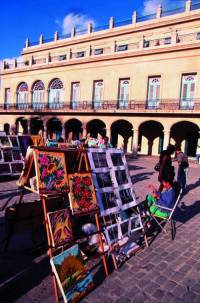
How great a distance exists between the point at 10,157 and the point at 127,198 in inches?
257

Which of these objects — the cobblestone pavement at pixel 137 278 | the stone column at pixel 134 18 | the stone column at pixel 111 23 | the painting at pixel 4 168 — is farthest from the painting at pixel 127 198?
the stone column at pixel 111 23

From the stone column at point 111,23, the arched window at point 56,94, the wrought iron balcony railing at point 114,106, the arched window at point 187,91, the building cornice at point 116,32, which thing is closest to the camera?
the arched window at point 187,91

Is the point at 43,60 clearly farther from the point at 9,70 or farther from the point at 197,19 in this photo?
the point at 197,19

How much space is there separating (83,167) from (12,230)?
57.1 inches

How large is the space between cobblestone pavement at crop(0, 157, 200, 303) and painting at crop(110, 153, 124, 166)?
1538 mm

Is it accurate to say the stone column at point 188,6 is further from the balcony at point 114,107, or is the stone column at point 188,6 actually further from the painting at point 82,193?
the painting at point 82,193

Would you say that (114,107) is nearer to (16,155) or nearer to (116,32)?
(116,32)

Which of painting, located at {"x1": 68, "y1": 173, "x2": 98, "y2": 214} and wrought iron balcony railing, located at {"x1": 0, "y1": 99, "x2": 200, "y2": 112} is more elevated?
wrought iron balcony railing, located at {"x1": 0, "y1": 99, "x2": 200, "y2": 112}

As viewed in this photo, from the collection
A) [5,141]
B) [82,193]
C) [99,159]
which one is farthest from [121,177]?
[5,141]

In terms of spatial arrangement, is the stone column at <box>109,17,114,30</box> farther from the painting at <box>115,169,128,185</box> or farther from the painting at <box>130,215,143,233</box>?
the painting at <box>130,215,143,233</box>

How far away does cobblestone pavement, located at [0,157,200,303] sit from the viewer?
3035mm

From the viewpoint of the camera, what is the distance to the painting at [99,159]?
384cm

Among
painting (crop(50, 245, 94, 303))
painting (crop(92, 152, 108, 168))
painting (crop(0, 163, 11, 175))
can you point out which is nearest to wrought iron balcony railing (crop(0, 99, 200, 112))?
painting (crop(0, 163, 11, 175))

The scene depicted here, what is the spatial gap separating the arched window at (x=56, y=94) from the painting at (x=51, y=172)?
23144 mm
